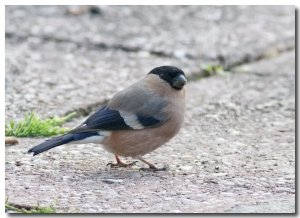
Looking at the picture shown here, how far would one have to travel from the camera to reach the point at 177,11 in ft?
31.4

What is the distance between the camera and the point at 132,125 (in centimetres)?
570

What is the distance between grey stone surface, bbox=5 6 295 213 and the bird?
169 millimetres

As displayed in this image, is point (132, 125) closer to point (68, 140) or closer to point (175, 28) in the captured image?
point (68, 140)

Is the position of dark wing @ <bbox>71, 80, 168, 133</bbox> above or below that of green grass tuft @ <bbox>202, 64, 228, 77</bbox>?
below

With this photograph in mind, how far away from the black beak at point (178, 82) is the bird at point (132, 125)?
0.11 m

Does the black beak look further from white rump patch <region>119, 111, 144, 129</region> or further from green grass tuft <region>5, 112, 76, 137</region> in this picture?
green grass tuft <region>5, 112, 76, 137</region>

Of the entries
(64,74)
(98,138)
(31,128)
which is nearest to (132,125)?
(98,138)

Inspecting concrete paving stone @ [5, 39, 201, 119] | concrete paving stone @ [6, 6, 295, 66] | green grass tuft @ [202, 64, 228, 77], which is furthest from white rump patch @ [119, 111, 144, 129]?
concrete paving stone @ [6, 6, 295, 66]

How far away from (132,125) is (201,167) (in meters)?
0.54

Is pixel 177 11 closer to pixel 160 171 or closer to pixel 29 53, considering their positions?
pixel 29 53

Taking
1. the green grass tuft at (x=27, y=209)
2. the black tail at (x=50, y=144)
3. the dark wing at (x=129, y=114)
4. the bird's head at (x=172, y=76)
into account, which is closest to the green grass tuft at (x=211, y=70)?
the bird's head at (x=172, y=76)

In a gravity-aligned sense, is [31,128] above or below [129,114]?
below

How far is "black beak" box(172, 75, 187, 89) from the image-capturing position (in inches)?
235

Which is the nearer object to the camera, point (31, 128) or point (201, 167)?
point (201, 167)
